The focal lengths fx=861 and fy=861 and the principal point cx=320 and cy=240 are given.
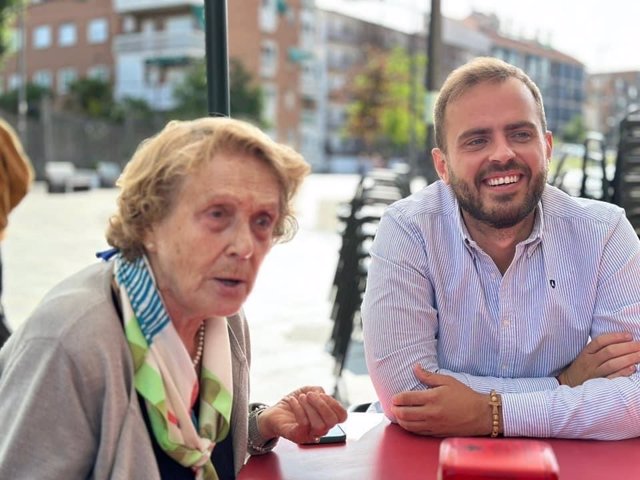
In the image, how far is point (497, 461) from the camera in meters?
1.13

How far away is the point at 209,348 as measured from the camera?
189 centimetres

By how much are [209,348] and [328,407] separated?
1.05ft

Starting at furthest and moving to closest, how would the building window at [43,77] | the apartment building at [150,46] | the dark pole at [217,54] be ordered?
the building window at [43,77]
the apartment building at [150,46]
the dark pole at [217,54]

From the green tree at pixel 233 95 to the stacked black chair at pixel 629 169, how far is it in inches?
1512

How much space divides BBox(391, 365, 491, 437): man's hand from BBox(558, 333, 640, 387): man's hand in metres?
0.34

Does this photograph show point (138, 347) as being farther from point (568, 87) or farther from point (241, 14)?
point (241, 14)

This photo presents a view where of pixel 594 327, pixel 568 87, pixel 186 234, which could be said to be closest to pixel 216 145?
pixel 186 234

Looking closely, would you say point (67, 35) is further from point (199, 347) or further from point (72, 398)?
point (72, 398)

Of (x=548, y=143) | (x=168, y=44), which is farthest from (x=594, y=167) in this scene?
(x=168, y=44)

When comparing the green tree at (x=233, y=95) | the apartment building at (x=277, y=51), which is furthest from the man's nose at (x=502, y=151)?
the apartment building at (x=277, y=51)

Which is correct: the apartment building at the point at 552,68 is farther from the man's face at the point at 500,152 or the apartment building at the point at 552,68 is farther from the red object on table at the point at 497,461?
the red object on table at the point at 497,461

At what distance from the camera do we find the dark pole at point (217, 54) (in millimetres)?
2533

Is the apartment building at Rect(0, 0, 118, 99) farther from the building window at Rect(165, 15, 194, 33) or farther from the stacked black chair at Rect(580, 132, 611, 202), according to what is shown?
the stacked black chair at Rect(580, 132, 611, 202)

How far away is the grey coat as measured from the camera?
5.22 feet
